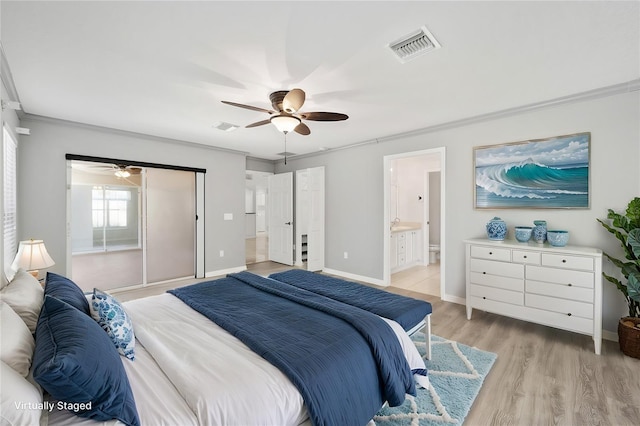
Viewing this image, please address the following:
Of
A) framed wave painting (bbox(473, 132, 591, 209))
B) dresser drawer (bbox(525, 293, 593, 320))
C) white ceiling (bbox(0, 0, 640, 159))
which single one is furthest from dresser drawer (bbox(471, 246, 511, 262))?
white ceiling (bbox(0, 0, 640, 159))

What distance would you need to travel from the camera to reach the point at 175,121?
3.83 m

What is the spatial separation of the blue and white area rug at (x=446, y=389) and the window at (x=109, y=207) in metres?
6.03

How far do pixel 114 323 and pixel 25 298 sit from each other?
1.76ft

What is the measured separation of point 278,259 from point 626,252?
18.7 ft

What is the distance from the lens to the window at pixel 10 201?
2723 millimetres

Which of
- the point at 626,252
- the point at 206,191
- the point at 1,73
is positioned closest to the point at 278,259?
the point at 206,191

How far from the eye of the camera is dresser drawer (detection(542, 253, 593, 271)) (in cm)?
265

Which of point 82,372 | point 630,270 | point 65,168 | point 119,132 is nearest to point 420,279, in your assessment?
point 630,270

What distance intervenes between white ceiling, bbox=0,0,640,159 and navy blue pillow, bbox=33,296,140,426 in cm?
177

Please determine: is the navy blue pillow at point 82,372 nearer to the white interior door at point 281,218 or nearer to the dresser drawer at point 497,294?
the dresser drawer at point 497,294

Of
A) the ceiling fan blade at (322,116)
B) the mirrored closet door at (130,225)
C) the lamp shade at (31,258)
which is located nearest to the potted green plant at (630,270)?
the ceiling fan blade at (322,116)

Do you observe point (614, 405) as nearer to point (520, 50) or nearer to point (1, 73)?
point (520, 50)

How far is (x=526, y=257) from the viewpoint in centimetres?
300

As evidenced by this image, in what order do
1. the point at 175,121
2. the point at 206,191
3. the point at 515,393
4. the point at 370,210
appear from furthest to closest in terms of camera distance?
the point at 206,191
the point at 370,210
the point at 175,121
the point at 515,393
